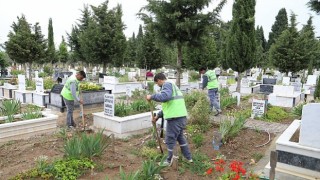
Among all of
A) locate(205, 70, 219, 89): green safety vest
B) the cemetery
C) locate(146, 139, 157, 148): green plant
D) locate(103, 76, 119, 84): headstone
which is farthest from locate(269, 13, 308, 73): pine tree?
locate(146, 139, 157, 148): green plant

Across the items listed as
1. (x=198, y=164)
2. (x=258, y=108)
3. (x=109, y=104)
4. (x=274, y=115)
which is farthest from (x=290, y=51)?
(x=198, y=164)

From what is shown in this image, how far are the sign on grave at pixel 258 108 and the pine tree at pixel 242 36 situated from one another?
18.4 feet

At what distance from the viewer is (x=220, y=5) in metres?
10.8

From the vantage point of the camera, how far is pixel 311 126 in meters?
4.34

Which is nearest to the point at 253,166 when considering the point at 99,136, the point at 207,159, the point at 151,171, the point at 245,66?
the point at 207,159

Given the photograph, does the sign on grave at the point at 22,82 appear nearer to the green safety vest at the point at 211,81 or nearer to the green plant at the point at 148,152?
the green safety vest at the point at 211,81

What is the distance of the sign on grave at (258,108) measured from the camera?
9.23 meters

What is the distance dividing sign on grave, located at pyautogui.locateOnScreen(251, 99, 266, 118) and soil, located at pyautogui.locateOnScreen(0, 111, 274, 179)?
6.69 ft

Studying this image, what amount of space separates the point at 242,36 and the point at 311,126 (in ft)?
35.0

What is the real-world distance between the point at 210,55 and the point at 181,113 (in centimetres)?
1946

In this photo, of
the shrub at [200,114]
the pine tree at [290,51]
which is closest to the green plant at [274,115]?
the shrub at [200,114]

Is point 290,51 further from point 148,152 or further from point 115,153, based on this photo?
point 115,153

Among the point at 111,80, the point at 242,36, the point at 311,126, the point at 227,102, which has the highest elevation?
the point at 242,36

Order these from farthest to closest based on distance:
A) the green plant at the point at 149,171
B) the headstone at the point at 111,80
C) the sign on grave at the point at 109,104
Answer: the headstone at the point at 111,80 → the sign on grave at the point at 109,104 → the green plant at the point at 149,171
